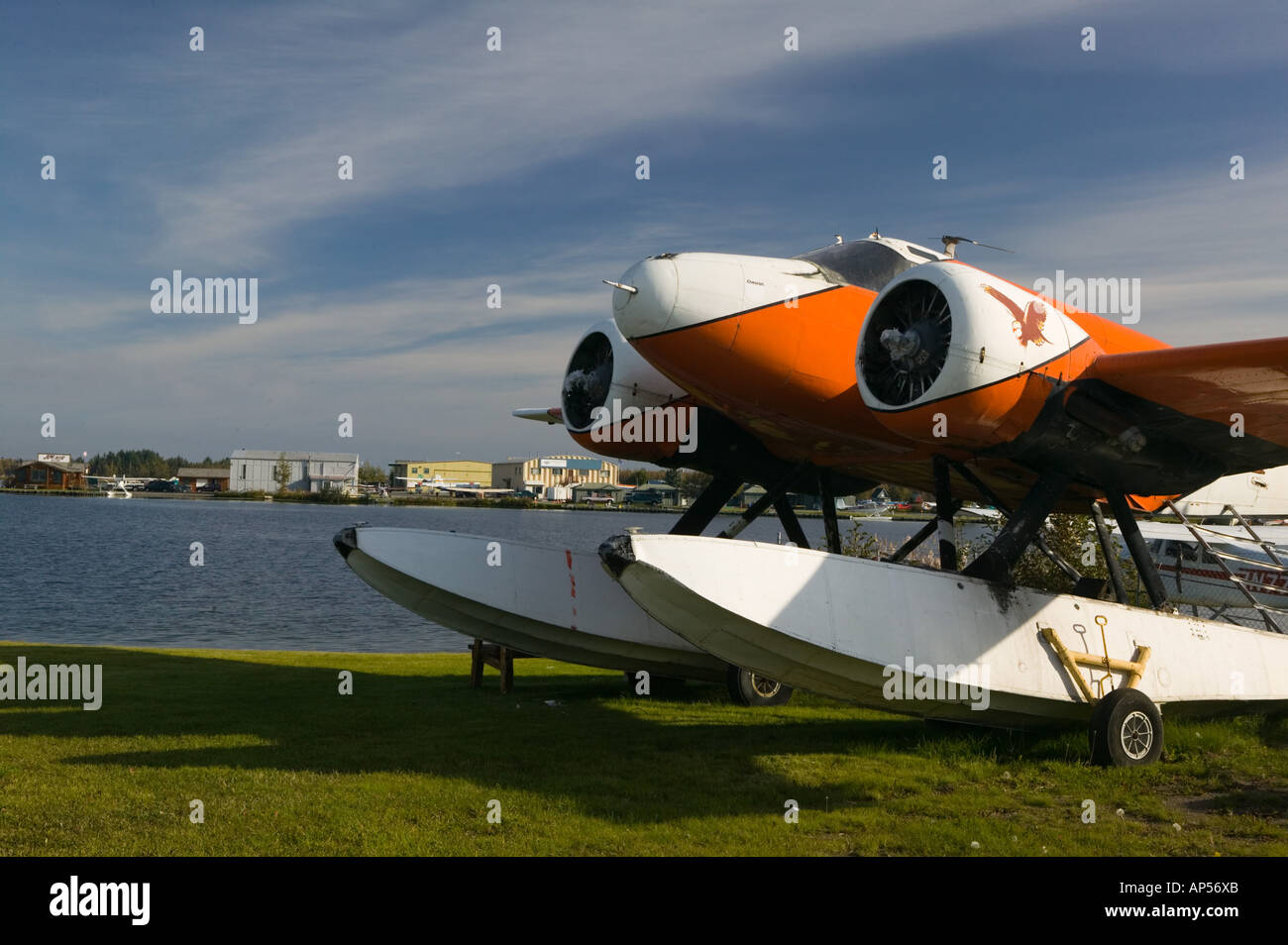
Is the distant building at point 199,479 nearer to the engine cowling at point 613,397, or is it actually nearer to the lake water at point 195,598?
the lake water at point 195,598

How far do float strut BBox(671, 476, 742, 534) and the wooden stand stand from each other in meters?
2.53

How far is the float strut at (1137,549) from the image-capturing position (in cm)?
942

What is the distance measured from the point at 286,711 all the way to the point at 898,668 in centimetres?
637

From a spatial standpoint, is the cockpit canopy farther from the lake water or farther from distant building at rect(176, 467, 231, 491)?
distant building at rect(176, 467, 231, 491)

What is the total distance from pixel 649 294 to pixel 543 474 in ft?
470

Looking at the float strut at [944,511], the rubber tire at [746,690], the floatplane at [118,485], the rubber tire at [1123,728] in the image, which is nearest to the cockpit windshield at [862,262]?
the float strut at [944,511]

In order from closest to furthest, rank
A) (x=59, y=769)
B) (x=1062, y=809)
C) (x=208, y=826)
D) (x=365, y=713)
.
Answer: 1. (x=208, y=826)
2. (x=1062, y=809)
3. (x=59, y=769)
4. (x=365, y=713)

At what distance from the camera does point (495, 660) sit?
1189 cm

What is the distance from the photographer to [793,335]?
879cm

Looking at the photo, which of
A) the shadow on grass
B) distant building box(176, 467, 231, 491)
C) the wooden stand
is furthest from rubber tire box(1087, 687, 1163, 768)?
distant building box(176, 467, 231, 491)

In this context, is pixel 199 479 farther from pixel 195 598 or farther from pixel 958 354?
pixel 958 354

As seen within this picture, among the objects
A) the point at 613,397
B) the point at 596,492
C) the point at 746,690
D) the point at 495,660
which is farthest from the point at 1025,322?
the point at 596,492

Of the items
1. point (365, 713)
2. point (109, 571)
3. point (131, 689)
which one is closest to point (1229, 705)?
point (365, 713)
